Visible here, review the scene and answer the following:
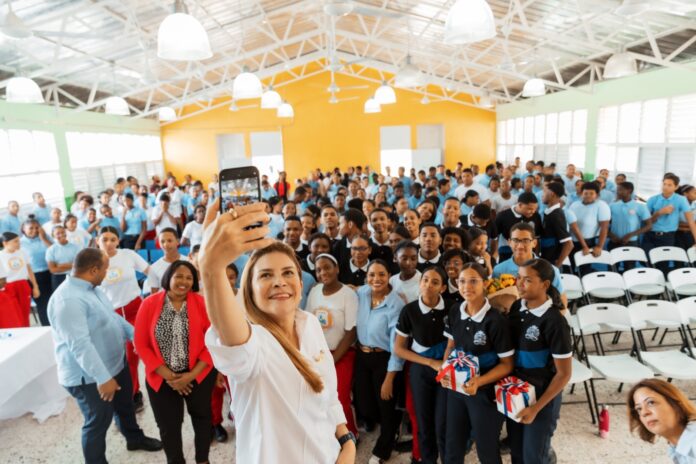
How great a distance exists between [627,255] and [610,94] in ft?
18.8

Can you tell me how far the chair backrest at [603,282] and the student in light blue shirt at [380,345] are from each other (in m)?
2.77

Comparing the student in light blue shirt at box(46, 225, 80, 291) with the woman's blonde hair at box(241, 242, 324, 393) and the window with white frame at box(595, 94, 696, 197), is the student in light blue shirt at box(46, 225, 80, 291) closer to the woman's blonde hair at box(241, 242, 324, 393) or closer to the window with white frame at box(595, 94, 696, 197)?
the woman's blonde hair at box(241, 242, 324, 393)

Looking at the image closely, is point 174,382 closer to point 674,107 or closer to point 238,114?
point 674,107

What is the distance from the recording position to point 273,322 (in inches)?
49.9

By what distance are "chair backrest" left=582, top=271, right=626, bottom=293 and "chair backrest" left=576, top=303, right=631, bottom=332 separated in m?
0.94

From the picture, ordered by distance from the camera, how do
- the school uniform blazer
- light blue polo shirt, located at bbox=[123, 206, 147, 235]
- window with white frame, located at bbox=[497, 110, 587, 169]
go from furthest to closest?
window with white frame, located at bbox=[497, 110, 587, 169] < light blue polo shirt, located at bbox=[123, 206, 147, 235] < the school uniform blazer

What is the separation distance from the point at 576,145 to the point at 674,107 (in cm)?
351

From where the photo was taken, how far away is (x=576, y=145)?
36.9 ft

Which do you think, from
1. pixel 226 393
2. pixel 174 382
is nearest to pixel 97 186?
pixel 226 393

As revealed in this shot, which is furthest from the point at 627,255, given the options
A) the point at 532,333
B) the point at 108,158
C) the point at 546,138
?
the point at 108,158

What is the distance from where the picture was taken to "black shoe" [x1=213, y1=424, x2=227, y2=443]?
134 inches

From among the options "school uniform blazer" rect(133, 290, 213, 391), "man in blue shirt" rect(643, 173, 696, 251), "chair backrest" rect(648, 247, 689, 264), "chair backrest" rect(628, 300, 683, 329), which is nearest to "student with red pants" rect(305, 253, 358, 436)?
"school uniform blazer" rect(133, 290, 213, 391)

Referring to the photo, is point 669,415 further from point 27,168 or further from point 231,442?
point 27,168

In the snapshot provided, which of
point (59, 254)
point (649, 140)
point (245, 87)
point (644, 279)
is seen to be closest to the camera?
point (245, 87)
